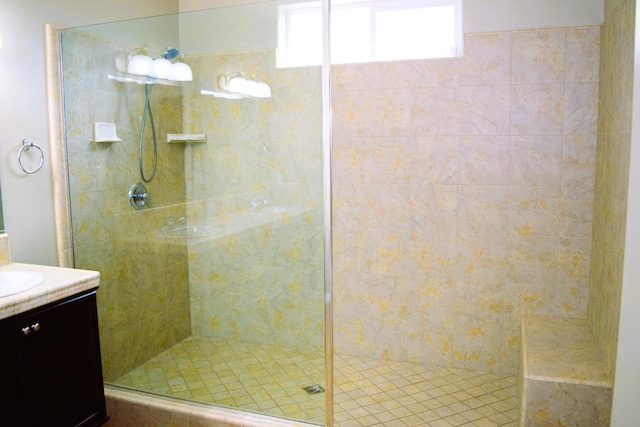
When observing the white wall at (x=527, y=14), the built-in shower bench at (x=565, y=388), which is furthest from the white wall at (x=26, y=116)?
the built-in shower bench at (x=565, y=388)

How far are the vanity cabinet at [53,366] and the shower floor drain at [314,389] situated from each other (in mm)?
945

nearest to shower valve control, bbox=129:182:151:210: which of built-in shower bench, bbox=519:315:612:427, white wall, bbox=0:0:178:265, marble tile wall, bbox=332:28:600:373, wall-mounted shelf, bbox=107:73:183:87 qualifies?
white wall, bbox=0:0:178:265

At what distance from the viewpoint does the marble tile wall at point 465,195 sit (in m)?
2.95

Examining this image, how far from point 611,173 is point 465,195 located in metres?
0.87

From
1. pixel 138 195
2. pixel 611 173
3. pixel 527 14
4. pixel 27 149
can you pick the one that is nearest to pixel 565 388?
pixel 611 173

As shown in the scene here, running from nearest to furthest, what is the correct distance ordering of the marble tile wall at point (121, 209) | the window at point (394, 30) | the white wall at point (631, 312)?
1. the white wall at point (631, 312)
2. the marble tile wall at point (121, 209)
3. the window at point (394, 30)

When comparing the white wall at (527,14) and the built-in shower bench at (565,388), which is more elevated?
the white wall at (527,14)

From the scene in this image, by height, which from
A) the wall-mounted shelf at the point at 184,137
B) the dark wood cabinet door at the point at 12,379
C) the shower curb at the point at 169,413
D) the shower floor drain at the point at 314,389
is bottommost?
the shower curb at the point at 169,413

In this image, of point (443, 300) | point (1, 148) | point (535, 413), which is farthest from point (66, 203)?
→ point (535, 413)

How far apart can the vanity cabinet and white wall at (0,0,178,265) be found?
597mm

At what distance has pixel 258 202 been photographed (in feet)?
8.20

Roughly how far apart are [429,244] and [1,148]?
242 cm

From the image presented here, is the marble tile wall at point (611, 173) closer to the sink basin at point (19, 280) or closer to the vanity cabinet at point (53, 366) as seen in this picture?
the vanity cabinet at point (53, 366)

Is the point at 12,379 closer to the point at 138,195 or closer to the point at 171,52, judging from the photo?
the point at 138,195
